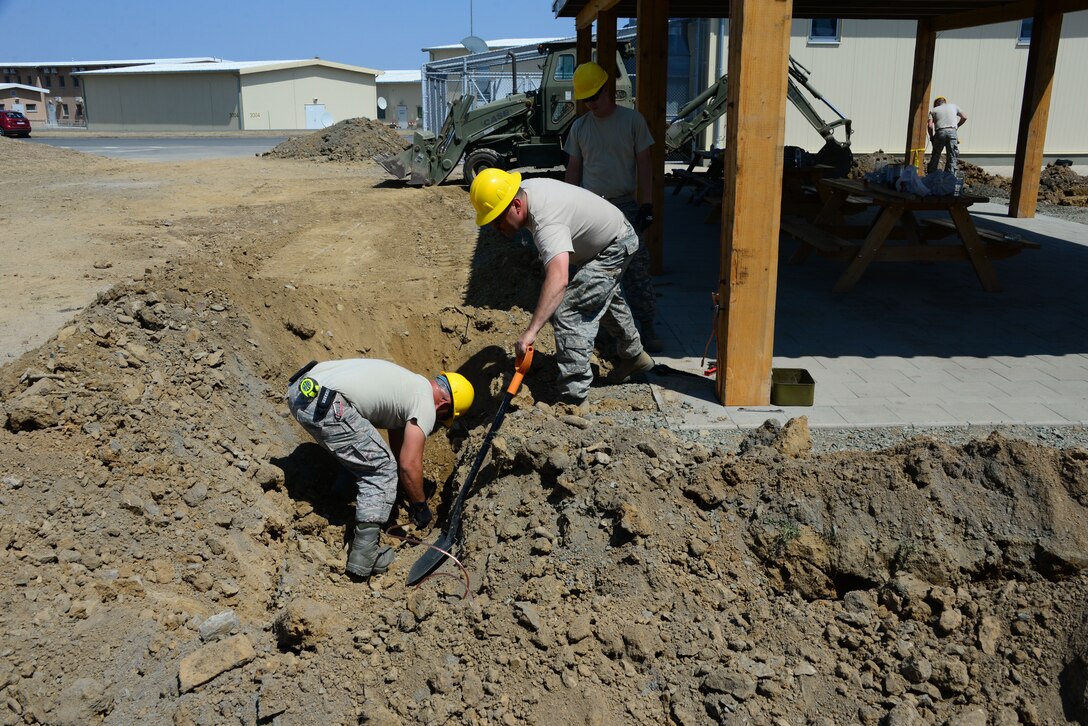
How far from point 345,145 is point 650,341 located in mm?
19604

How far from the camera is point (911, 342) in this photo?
6.50 m

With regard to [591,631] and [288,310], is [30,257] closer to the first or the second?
[288,310]

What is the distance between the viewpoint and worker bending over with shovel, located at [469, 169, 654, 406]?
4578 mm

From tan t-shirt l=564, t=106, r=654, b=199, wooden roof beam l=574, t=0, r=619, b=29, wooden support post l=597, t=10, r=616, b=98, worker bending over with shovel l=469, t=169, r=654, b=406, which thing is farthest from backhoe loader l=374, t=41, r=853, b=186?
worker bending over with shovel l=469, t=169, r=654, b=406

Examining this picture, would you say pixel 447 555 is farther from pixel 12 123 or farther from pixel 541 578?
pixel 12 123

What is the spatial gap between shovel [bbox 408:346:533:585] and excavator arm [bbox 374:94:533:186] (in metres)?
12.2

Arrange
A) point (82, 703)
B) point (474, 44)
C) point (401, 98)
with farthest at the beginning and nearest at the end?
point (401, 98)
point (474, 44)
point (82, 703)

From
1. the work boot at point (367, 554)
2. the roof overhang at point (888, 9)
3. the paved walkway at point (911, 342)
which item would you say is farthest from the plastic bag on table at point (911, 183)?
the work boot at point (367, 554)

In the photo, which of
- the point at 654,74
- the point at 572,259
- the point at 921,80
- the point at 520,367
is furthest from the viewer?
the point at 921,80

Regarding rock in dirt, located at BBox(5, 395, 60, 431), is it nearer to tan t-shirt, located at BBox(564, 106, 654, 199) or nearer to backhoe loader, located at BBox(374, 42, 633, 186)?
tan t-shirt, located at BBox(564, 106, 654, 199)

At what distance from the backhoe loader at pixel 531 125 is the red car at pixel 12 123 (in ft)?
87.2

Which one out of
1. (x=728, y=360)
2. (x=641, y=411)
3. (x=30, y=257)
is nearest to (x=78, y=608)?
(x=641, y=411)

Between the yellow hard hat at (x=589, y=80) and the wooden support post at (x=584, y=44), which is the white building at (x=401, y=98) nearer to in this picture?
the wooden support post at (x=584, y=44)

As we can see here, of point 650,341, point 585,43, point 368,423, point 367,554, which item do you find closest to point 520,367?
point 368,423
